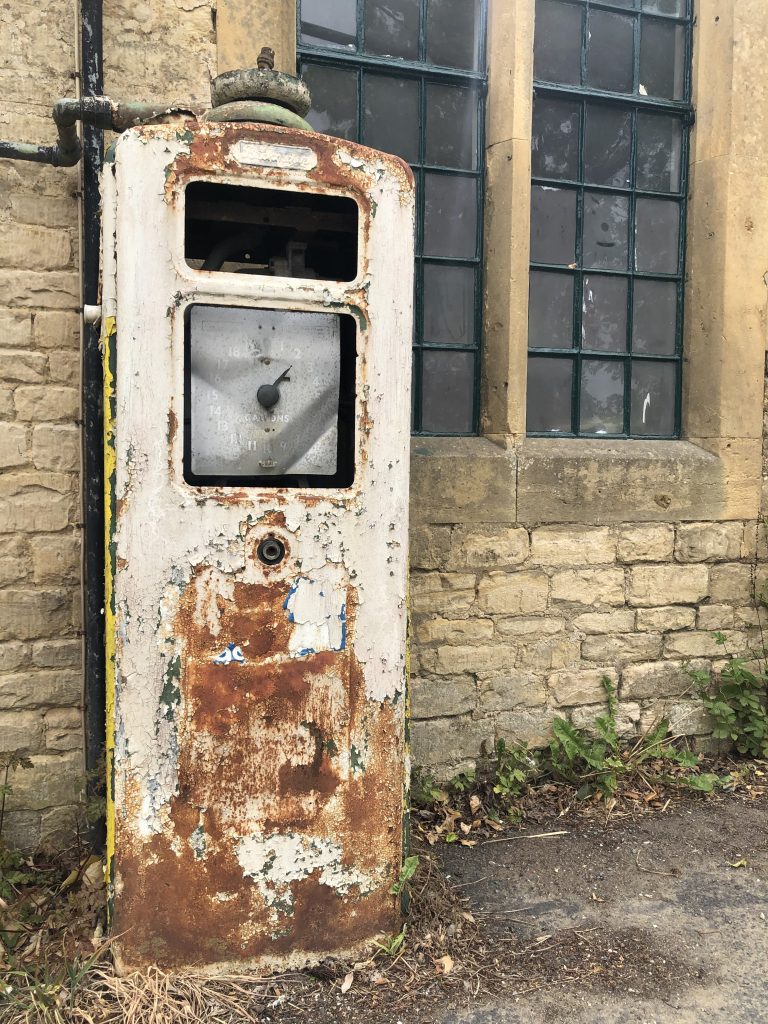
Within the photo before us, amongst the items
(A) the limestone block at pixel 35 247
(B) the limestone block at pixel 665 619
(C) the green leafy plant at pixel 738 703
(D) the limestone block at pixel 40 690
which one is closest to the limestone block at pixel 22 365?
(A) the limestone block at pixel 35 247

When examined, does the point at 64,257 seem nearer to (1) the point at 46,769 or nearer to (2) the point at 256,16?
(2) the point at 256,16

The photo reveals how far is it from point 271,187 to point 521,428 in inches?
71.7

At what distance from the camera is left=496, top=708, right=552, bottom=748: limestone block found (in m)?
3.60

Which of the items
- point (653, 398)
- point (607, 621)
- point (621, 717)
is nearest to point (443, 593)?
point (607, 621)

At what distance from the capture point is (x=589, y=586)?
372 cm

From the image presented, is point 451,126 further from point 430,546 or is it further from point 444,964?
point 444,964

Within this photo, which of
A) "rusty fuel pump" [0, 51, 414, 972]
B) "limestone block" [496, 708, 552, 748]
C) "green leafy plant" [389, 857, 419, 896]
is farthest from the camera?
"limestone block" [496, 708, 552, 748]

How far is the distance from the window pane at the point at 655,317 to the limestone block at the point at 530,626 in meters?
1.41

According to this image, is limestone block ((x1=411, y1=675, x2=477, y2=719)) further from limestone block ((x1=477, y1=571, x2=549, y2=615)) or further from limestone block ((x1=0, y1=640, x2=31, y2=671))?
limestone block ((x1=0, y1=640, x2=31, y2=671))

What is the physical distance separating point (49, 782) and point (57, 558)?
825 mm

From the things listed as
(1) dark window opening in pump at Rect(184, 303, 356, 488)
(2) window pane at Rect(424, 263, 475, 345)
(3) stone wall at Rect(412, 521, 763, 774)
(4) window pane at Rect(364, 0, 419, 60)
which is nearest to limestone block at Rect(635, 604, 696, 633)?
(3) stone wall at Rect(412, 521, 763, 774)

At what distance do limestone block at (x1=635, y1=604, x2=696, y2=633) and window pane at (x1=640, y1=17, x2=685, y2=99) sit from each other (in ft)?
8.14

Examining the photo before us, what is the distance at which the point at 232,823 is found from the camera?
216 cm

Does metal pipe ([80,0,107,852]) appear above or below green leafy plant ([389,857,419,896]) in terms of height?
above
